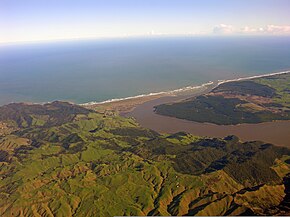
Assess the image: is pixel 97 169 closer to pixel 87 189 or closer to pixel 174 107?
pixel 87 189

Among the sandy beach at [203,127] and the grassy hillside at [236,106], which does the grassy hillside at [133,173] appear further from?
the grassy hillside at [236,106]

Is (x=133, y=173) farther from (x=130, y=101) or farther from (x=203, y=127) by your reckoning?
(x=130, y=101)

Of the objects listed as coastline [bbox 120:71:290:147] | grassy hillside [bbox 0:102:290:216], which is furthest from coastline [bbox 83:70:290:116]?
grassy hillside [bbox 0:102:290:216]

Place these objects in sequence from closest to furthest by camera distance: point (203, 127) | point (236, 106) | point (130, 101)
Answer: point (203, 127), point (236, 106), point (130, 101)

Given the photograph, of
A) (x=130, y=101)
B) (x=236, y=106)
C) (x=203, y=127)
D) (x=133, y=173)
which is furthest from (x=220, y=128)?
(x=130, y=101)

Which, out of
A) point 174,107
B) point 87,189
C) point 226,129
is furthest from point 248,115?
point 87,189

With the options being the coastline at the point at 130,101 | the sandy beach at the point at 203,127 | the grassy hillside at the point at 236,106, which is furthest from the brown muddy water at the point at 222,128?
the coastline at the point at 130,101

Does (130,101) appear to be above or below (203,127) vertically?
below
